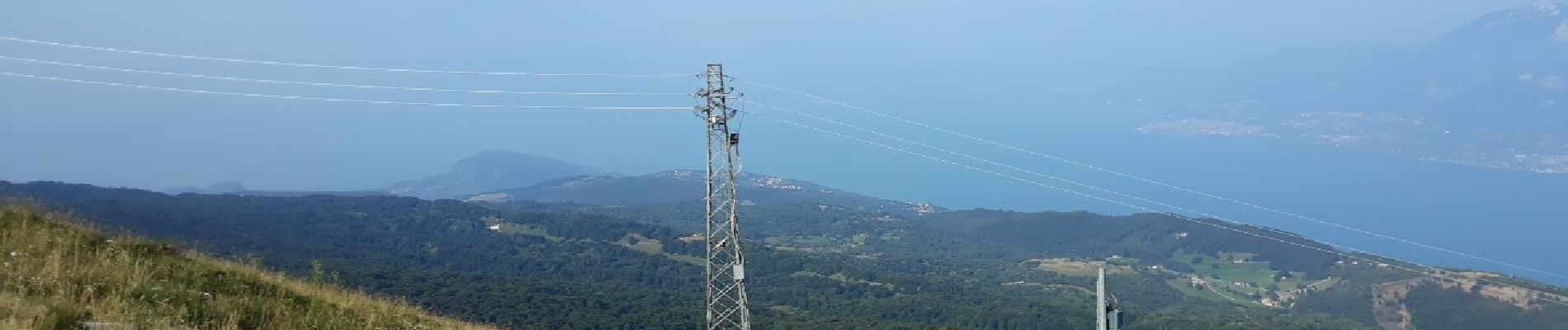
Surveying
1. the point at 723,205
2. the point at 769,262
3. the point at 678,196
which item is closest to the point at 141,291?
the point at 723,205

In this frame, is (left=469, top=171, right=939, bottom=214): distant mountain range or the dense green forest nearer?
the dense green forest

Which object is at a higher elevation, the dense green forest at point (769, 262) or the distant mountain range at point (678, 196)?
the distant mountain range at point (678, 196)

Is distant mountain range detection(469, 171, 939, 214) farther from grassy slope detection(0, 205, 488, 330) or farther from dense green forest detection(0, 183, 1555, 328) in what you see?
grassy slope detection(0, 205, 488, 330)

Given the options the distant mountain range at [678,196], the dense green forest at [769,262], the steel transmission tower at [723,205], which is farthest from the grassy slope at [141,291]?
the distant mountain range at [678,196]

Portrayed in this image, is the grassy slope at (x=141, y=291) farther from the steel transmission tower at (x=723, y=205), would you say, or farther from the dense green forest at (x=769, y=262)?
the dense green forest at (x=769, y=262)

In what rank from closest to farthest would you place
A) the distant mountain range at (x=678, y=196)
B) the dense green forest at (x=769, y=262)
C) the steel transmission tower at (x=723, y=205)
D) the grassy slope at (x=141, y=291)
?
1. the grassy slope at (x=141, y=291)
2. the steel transmission tower at (x=723, y=205)
3. the dense green forest at (x=769, y=262)
4. the distant mountain range at (x=678, y=196)

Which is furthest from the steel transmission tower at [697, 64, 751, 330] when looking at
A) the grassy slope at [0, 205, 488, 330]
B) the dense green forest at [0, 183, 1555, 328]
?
the dense green forest at [0, 183, 1555, 328]
